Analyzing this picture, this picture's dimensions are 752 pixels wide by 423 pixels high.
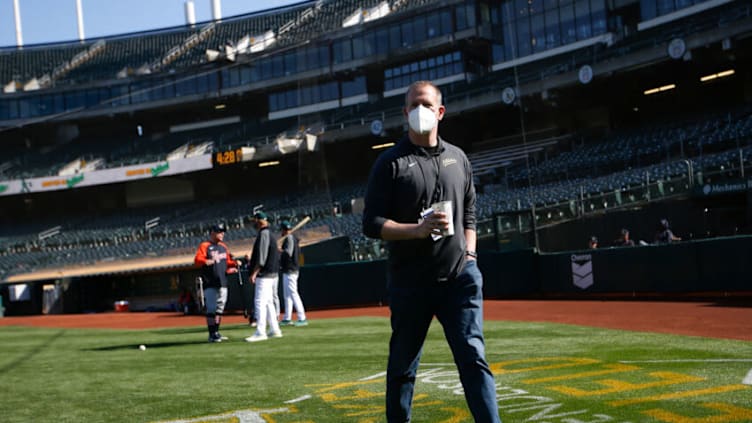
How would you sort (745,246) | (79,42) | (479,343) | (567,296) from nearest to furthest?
(479,343) → (745,246) → (567,296) → (79,42)

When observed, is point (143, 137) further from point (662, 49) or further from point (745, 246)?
point (745, 246)

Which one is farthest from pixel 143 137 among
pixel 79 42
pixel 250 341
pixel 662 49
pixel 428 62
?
pixel 250 341

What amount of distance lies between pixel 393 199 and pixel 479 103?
113 feet

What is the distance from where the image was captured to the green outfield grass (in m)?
5.33

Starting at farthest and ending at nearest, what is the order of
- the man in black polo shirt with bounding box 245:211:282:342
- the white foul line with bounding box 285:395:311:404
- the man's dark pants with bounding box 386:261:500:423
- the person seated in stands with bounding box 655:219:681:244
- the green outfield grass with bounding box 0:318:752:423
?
the person seated in stands with bounding box 655:219:681:244 → the man in black polo shirt with bounding box 245:211:282:342 → the white foul line with bounding box 285:395:311:404 → the green outfield grass with bounding box 0:318:752:423 → the man's dark pants with bounding box 386:261:500:423

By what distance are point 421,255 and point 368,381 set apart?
3.26 metres

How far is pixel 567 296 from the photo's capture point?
18859mm

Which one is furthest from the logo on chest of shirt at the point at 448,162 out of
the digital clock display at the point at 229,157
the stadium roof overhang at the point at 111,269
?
the digital clock display at the point at 229,157

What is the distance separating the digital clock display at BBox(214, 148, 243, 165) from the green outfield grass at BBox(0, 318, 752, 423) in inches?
1312

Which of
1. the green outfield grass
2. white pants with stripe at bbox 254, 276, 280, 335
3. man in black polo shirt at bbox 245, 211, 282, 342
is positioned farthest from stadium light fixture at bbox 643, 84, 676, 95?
white pants with stripe at bbox 254, 276, 280, 335

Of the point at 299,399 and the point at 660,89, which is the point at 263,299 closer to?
the point at 299,399

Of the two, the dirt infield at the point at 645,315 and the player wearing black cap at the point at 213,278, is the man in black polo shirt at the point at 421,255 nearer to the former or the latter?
the dirt infield at the point at 645,315

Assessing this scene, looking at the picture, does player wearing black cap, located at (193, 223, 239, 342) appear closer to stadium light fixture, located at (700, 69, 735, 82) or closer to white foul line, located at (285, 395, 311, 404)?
white foul line, located at (285, 395, 311, 404)

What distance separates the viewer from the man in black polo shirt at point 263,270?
11.7m
